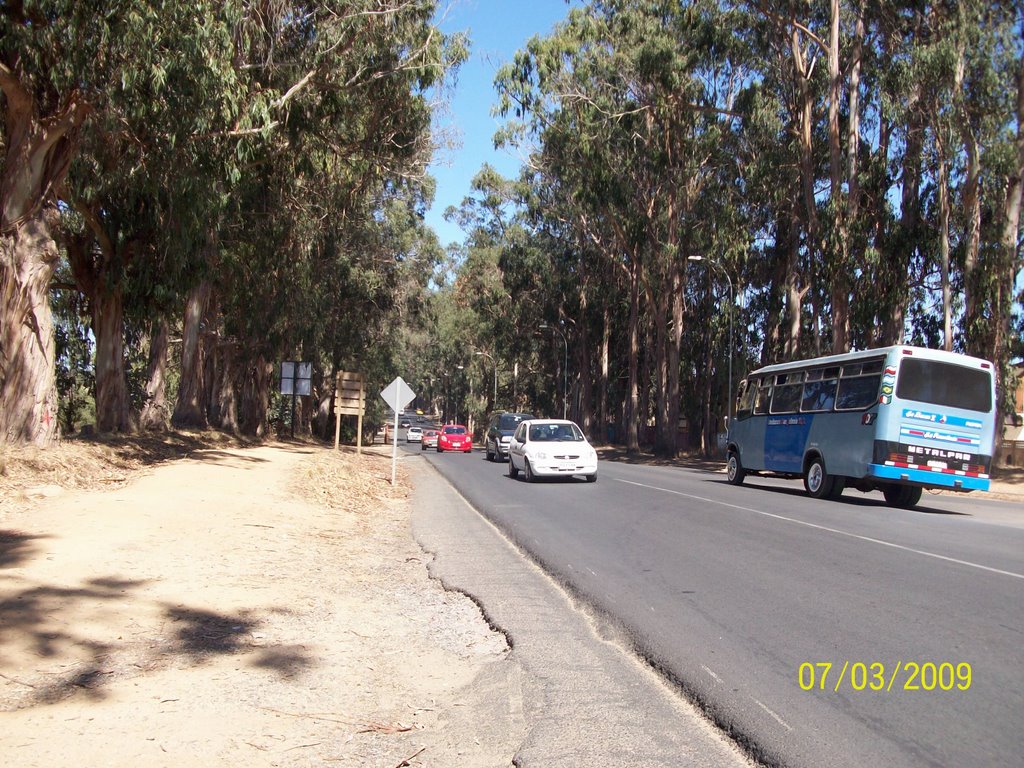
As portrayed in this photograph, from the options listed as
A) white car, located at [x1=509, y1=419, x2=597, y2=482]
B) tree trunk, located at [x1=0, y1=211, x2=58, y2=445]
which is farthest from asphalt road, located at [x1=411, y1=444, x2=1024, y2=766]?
tree trunk, located at [x1=0, y1=211, x2=58, y2=445]

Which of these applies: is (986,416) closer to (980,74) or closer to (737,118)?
(980,74)

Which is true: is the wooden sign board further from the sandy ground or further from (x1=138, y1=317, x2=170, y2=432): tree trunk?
the sandy ground

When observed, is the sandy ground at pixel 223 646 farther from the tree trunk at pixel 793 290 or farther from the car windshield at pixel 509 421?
the tree trunk at pixel 793 290

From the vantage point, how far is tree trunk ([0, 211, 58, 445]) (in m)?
15.7

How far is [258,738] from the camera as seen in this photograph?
4.87 m

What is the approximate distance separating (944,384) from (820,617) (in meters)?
12.2

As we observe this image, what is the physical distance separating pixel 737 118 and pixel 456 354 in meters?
55.4

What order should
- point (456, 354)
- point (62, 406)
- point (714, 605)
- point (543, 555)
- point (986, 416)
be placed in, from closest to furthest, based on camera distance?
point (714, 605) < point (543, 555) < point (986, 416) < point (62, 406) < point (456, 354)

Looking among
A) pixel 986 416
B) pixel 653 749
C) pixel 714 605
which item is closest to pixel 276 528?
pixel 714 605

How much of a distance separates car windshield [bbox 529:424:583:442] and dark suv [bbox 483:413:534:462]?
34.3 ft

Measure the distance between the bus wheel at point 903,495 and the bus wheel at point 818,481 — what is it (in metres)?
1.22

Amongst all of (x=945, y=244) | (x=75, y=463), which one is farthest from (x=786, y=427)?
(x=75, y=463)

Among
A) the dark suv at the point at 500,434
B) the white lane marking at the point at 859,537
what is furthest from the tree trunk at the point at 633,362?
the white lane marking at the point at 859,537
